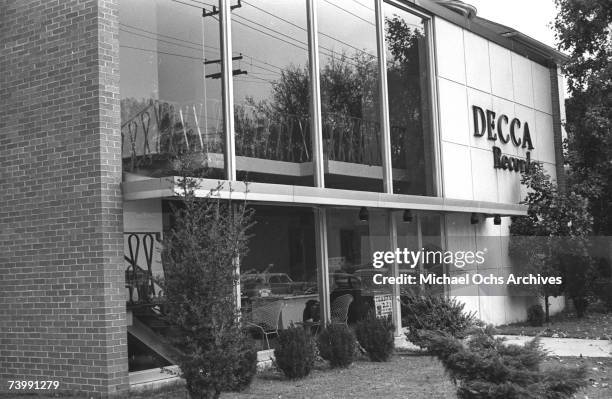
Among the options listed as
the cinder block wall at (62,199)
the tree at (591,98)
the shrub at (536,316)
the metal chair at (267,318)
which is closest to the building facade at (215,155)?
the cinder block wall at (62,199)

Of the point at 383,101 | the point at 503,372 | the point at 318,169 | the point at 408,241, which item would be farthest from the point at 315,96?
the point at 503,372

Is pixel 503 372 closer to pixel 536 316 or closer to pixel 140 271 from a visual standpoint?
pixel 140 271

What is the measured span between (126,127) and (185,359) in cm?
339

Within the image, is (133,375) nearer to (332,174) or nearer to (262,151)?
(262,151)

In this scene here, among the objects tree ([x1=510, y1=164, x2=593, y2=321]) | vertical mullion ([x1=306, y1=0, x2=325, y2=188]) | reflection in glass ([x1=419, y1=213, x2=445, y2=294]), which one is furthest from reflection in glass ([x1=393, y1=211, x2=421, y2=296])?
tree ([x1=510, y1=164, x2=593, y2=321])

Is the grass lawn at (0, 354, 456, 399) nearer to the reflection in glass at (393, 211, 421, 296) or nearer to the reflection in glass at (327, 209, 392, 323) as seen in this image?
the reflection in glass at (327, 209, 392, 323)

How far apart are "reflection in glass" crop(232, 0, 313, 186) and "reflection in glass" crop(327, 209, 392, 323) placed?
117 cm

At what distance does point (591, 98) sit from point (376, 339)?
1166 cm

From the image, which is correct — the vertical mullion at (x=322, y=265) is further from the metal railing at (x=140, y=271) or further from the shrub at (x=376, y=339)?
the metal railing at (x=140, y=271)

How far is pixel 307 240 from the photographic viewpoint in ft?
38.4

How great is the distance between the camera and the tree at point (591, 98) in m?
18.4

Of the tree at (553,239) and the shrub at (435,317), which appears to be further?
the tree at (553,239)

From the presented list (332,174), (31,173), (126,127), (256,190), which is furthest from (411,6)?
(31,173)

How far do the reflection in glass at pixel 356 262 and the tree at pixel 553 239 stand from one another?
5325 mm
